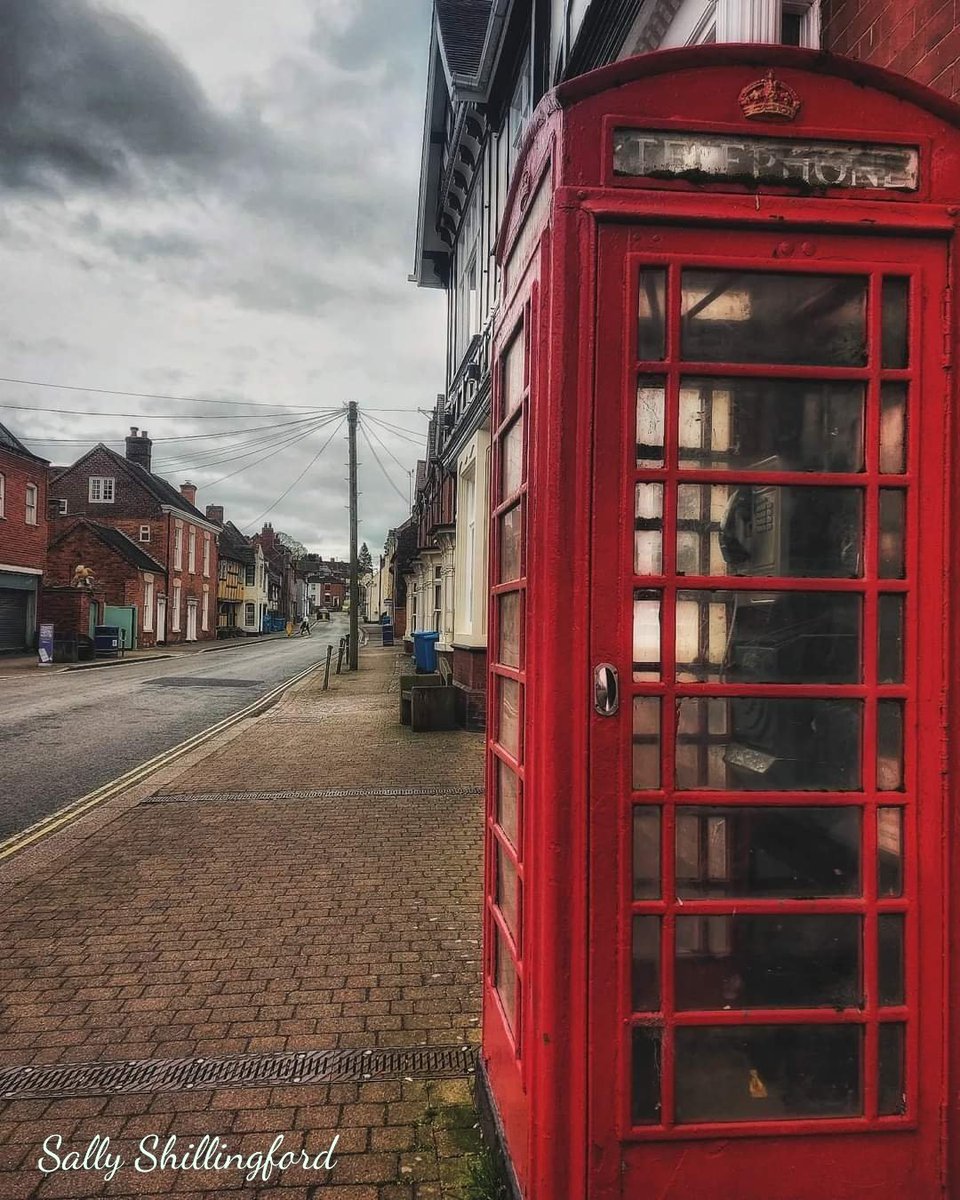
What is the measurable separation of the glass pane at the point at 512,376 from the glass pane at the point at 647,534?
0.56 m

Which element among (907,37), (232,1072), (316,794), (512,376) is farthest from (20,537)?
(907,37)

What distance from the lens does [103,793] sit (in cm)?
823

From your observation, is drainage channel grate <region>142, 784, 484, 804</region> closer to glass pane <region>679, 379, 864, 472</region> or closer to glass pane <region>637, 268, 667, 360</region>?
glass pane <region>679, 379, 864, 472</region>

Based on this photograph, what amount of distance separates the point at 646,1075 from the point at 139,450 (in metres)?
50.4

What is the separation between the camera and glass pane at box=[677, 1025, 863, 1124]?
2.04m

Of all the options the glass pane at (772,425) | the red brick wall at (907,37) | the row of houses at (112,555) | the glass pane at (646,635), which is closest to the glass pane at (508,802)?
the glass pane at (646,635)

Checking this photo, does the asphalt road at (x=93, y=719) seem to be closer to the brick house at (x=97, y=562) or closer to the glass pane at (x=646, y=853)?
the glass pane at (x=646, y=853)

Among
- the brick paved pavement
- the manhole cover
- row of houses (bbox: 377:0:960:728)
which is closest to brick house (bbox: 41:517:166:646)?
the manhole cover

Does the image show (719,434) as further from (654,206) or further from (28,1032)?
(28,1032)

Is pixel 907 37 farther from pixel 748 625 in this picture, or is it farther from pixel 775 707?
pixel 775 707

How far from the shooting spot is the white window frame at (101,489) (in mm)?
44250

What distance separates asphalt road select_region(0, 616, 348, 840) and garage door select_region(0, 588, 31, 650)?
6575mm

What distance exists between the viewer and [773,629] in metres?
2.04

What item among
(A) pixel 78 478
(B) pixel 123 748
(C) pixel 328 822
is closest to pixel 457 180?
(B) pixel 123 748
